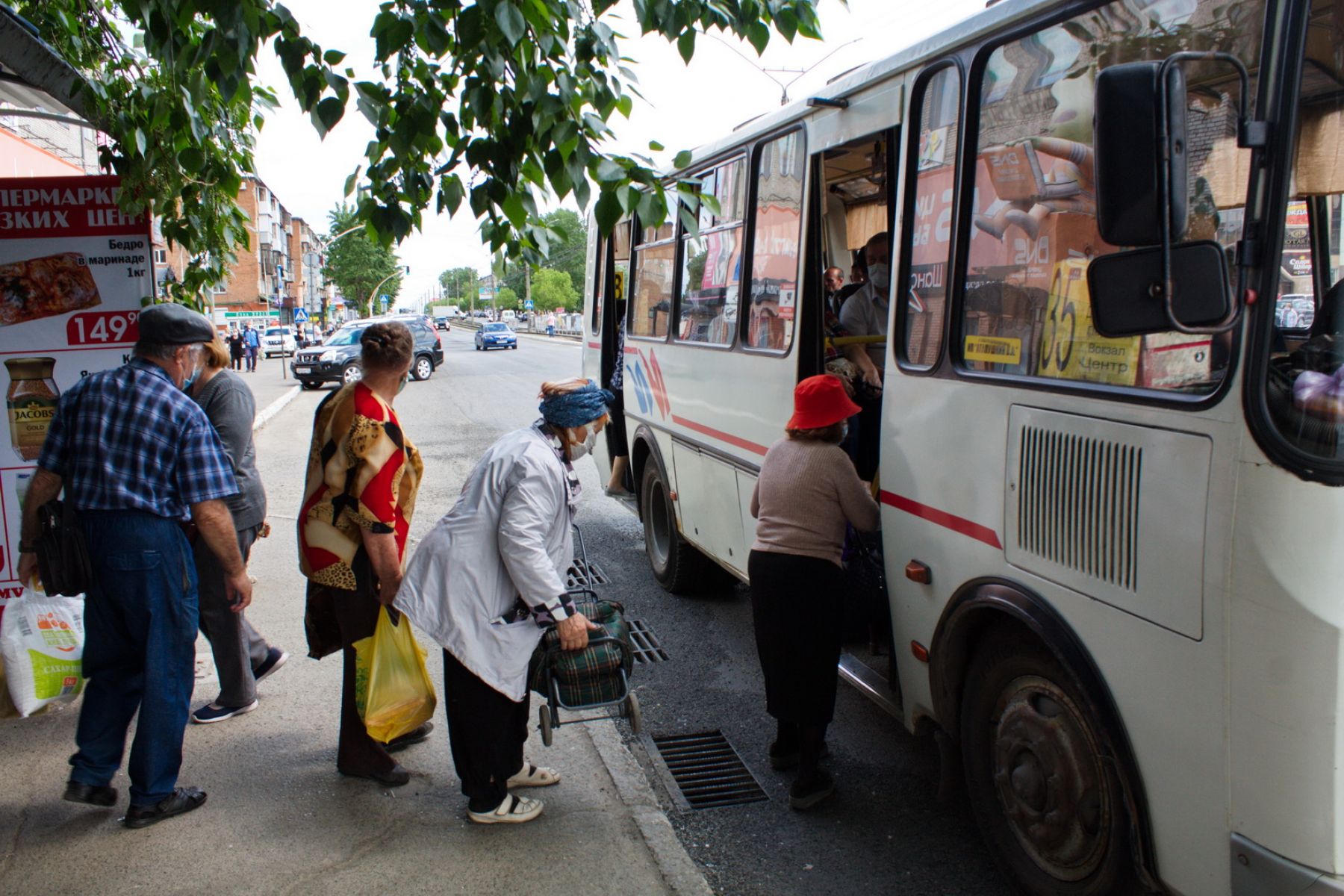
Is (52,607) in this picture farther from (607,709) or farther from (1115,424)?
(1115,424)

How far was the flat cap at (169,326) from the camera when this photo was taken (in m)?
3.76

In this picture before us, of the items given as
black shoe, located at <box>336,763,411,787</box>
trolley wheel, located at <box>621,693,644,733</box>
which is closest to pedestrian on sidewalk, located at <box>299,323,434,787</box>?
black shoe, located at <box>336,763,411,787</box>

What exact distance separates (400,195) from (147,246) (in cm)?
219

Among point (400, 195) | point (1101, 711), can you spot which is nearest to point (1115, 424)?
point (1101, 711)

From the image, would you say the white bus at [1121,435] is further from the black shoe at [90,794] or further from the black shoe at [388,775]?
the black shoe at [90,794]

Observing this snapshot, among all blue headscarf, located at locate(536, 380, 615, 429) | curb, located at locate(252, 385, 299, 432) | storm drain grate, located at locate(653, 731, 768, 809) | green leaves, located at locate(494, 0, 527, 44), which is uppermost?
green leaves, located at locate(494, 0, 527, 44)

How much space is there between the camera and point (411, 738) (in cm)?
463

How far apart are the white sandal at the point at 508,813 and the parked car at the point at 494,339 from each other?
4744cm

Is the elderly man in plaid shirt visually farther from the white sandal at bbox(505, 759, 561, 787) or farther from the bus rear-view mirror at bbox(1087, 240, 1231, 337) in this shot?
the bus rear-view mirror at bbox(1087, 240, 1231, 337)

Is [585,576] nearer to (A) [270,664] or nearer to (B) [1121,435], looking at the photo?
(A) [270,664]

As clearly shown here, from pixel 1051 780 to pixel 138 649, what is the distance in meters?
3.18

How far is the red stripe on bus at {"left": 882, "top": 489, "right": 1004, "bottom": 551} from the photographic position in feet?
10.8

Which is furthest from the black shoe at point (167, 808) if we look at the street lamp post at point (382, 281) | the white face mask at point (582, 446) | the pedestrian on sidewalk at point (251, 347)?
the street lamp post at point (382, 281)

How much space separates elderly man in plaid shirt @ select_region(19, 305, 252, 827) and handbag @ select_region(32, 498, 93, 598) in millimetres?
29
